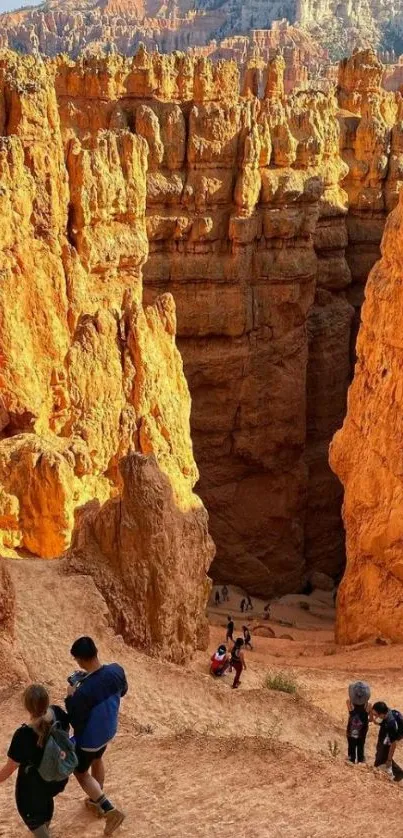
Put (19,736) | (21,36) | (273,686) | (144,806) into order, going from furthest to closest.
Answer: (21,36)
(273,686)
(144,806)
(19,736)

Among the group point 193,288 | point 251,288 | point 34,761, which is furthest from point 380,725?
point 251,288

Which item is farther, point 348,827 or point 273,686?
point 273,686

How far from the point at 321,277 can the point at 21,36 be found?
3448 inches

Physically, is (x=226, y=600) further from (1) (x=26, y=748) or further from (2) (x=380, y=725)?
(1) (x=26, y=748)

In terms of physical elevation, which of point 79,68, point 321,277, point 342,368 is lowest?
point 342,368

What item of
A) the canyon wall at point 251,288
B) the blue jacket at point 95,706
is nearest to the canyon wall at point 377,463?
the blue jacket at point 95,706

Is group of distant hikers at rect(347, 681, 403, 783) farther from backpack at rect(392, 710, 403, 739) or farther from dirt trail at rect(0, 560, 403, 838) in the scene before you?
dirt trail at rect(0, 560, 403, 838)

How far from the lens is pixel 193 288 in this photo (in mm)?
24734

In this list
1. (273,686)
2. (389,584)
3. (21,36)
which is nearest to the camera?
(273,686)

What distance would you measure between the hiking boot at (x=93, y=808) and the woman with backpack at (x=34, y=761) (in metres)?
0.48

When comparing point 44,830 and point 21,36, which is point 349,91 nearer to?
point 44,830

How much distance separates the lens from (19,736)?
5250 mm

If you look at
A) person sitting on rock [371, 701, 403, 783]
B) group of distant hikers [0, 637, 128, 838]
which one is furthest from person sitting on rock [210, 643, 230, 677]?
group of distant hikers [0, 637, 128, 838]

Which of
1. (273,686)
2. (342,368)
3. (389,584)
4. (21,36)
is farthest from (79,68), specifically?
(21,36)
